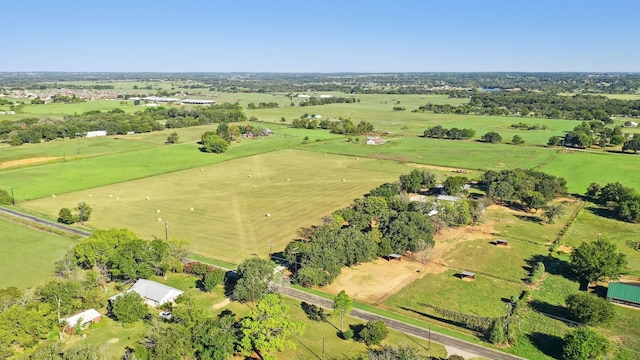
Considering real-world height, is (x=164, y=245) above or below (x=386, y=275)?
above

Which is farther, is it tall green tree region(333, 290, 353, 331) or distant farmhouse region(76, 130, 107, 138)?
distant farmhouse region(76, 130, 107, 138)

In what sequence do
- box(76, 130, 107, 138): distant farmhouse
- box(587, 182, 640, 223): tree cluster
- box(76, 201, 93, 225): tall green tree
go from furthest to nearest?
1. box(76, 130, 107, 138): distant farmhouse
2. box(587, 182, 640, 223): tree cluster
3. box(76, 201, 93, 225): tall green tree

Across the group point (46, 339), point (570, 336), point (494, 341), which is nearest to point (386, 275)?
point (494, 341)

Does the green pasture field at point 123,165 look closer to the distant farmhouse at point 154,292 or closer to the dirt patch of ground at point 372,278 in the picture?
the distant farmhouse at point 154,292

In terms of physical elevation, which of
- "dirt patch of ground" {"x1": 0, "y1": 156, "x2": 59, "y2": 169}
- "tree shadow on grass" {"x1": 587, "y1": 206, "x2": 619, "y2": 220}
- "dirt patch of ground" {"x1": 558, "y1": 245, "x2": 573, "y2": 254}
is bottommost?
"dirt patch of ground" {"x1": 558, "y1": 245, "x2": 573, "y2": 254}

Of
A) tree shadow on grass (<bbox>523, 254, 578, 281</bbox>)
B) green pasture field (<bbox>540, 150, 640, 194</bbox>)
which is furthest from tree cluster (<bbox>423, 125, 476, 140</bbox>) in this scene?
tree shadow on grass (<bbox>523, 254, 578, 281</bbox>)

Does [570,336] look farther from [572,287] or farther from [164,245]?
[164,245]

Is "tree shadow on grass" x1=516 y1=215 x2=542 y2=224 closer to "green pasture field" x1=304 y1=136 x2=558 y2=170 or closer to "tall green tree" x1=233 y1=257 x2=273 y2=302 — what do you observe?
"green pasture field" x1=304 y1=136 x2=558 y2=170
